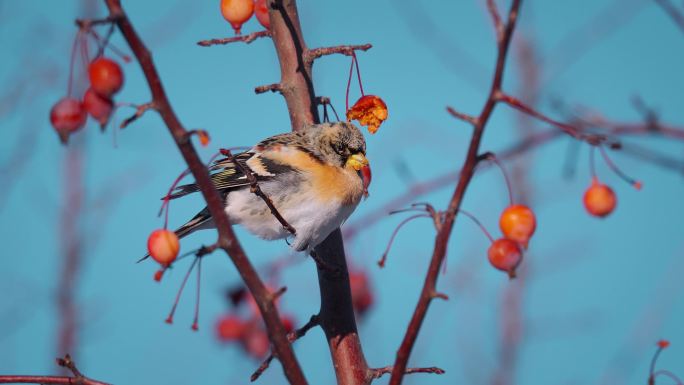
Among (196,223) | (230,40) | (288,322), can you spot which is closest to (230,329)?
(288,322)

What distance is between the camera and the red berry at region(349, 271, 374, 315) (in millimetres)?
3680

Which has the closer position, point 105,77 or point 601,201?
point 105,77

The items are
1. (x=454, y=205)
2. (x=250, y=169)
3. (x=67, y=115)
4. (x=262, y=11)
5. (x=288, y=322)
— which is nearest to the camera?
(x=454, y=205)

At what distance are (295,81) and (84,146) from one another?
5191 mm

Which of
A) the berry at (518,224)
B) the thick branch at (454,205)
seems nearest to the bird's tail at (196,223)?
the berry at (518,224)

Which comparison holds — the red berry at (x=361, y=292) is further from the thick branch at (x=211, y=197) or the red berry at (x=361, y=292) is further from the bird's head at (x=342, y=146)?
the thick branch at (x=211, y=197)

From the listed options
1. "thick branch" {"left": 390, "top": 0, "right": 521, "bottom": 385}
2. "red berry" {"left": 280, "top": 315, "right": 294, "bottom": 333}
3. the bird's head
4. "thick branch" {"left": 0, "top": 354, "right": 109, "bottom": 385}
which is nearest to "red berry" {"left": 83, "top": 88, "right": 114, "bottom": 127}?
"thick branch" {"left": 0, "top": 354, "right": 109, "bottom": 385}

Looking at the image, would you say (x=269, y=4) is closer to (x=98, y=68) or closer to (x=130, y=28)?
(x=98, y=68)

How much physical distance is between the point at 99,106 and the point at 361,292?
2430 millimetres

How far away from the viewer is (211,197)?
1.21 metres

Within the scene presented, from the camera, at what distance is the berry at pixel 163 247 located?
5.10 ft

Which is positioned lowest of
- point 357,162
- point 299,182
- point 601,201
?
point 601,201

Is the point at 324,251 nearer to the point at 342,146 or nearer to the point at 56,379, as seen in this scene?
the point at 342,146

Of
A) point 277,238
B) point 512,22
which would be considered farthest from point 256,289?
point 277,238
